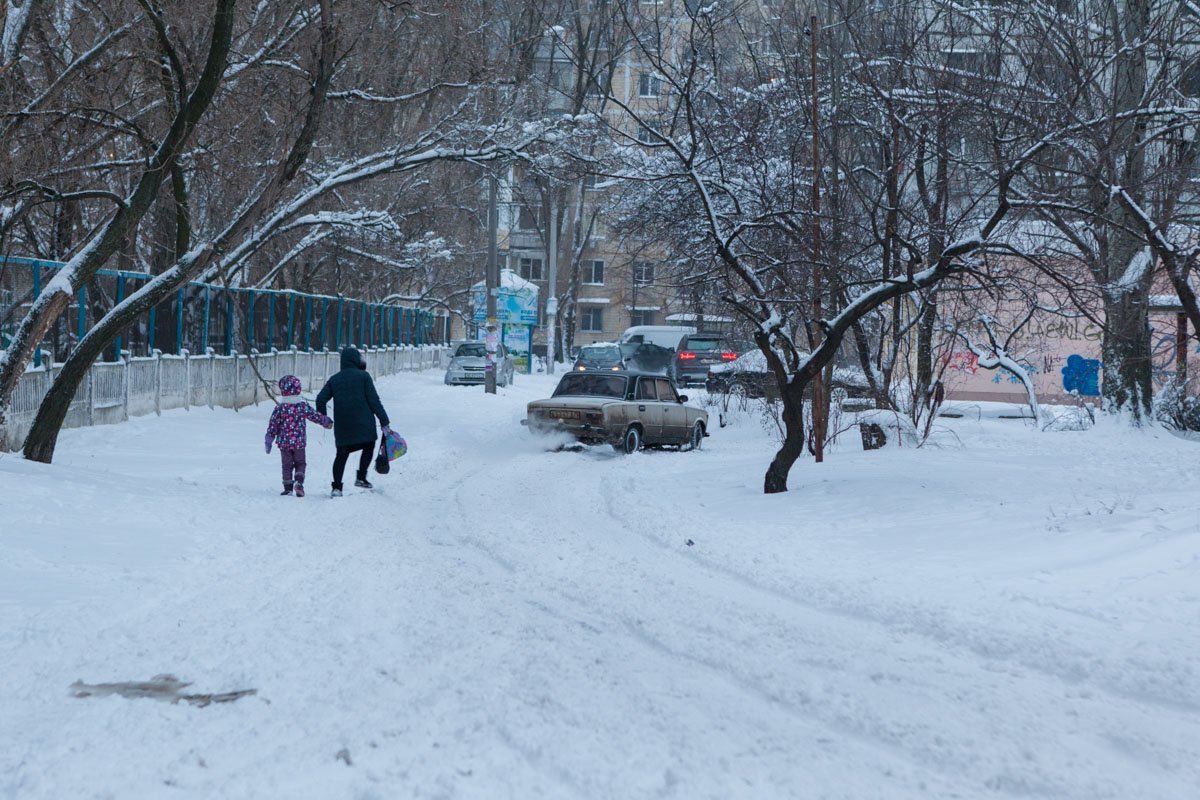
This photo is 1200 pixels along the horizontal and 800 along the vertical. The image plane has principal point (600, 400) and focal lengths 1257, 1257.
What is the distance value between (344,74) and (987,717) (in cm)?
1779

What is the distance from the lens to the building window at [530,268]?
77375mm

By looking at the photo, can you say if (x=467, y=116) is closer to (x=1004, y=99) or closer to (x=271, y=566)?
(x=1004, y=99)

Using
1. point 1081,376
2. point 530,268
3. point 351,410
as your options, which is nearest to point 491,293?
point 1081,376

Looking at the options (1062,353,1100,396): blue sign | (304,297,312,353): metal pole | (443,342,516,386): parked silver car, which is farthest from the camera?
(443,342,516,386): parked silver car

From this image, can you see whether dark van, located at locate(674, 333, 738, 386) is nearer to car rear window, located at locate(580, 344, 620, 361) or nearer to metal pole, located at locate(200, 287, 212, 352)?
car rear window, located at locate(580, 344, 620, 361)

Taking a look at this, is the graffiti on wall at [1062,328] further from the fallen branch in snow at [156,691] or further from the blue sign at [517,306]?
the blue sign at [517,306]

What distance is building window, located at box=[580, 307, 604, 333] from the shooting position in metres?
84.2

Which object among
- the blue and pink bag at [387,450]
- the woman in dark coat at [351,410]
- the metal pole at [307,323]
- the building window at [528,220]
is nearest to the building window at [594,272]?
the building window at [528,220]

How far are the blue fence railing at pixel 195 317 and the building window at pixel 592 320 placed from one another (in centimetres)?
3948

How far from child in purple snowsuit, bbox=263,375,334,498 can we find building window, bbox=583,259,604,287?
66.6 metres

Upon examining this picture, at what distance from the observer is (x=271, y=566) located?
9.61 meters

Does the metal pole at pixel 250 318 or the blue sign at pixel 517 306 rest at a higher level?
the blue sign at pixel 517 306

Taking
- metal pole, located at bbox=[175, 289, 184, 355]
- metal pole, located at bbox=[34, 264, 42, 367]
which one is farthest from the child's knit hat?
metal pole, located at bbox=[175, 289, 184, 355]

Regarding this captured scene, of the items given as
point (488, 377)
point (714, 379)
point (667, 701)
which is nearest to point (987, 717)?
point (667, 701)
